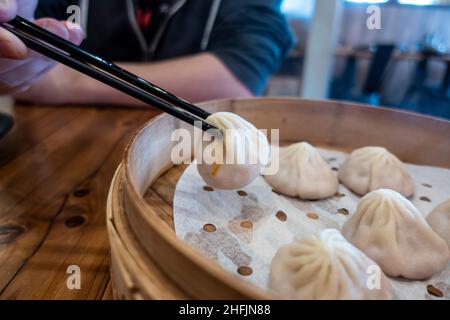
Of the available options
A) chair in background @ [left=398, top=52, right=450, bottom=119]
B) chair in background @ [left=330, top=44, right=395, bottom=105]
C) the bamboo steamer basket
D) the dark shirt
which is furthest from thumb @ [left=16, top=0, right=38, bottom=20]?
chair in background @ [left=398, top=52, right=450, bottom=119]

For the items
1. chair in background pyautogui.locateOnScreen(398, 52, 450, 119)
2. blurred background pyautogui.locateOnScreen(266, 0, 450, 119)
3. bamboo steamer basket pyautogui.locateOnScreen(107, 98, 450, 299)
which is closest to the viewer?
bamboo steamer basket pyautogui.locateOnScreen(107, 98, 450, 299)

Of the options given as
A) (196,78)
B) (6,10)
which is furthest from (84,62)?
(196,78)

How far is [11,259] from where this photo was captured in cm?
72

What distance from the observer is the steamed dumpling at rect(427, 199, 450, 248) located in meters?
0.83

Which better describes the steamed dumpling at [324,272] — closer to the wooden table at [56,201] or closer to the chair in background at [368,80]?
the wooden table at [56,201]

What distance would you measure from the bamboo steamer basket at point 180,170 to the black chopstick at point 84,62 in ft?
0.32

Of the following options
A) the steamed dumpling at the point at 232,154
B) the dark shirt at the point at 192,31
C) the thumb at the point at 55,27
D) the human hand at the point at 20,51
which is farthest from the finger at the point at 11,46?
the dark shirt at the point at 192,31

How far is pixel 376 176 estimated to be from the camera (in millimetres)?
1024

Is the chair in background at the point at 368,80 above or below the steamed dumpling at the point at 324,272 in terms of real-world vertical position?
below

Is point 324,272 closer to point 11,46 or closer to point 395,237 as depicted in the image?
point 395,237

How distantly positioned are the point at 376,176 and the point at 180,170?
58 centimetres

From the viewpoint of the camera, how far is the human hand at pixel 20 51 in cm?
75

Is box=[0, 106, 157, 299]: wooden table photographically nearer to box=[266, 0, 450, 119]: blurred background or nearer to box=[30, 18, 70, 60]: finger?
box=[30, 18, 70, 60]: finger

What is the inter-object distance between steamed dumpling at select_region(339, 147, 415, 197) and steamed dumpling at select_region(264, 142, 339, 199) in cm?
5
